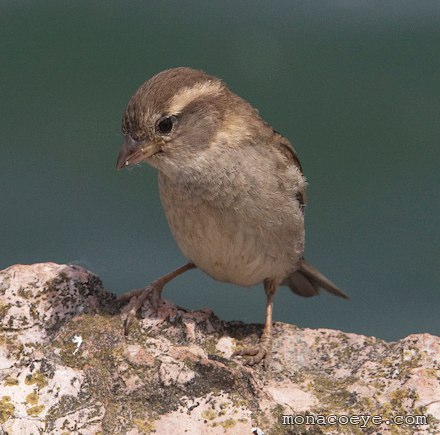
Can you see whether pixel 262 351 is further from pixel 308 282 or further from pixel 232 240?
pixel 308 282

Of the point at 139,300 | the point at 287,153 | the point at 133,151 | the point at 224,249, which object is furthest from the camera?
the point at 287,153

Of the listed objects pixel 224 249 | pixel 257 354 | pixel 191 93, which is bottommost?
pixel 257 354

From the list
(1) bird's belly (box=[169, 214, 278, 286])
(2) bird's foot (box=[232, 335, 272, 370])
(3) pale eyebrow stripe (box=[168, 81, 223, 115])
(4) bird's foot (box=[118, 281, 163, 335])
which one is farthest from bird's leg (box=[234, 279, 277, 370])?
(3) pale eyebrow stripe (box=[168, 81, 223, 115])

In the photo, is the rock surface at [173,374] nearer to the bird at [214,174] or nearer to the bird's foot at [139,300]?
the bird's foot at [139,300]

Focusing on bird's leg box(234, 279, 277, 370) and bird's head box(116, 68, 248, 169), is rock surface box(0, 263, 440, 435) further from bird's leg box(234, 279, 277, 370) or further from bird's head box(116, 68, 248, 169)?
bird's head box(116, 68, 248, 169)

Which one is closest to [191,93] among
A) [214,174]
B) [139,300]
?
[214,174]

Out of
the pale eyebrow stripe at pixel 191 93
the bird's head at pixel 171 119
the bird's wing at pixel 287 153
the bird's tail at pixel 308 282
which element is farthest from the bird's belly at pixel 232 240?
the bird's tail at pixel 308 282

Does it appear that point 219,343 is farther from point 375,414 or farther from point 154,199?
point 154,199
